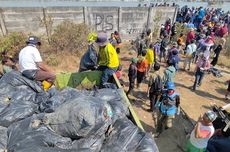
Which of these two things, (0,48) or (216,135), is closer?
(216,135)

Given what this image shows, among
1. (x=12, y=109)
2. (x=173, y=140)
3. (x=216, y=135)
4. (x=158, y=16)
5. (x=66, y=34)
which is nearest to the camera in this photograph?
(x=12, y=109)

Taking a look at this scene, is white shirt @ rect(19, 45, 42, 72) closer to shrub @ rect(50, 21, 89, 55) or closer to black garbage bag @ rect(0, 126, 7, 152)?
black garbage bag @ rect(0, 126, 7, 152)

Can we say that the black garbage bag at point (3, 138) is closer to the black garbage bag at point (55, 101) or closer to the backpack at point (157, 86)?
the black garbage bag at point (55, 101)

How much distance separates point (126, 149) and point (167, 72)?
134 inches

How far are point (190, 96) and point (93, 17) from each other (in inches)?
253

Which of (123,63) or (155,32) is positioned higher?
(155,32)

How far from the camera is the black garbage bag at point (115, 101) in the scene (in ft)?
10.5

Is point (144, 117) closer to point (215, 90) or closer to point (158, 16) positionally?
point (215, 90)

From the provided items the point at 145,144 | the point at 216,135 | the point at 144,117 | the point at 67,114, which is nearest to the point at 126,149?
the point at 145,144

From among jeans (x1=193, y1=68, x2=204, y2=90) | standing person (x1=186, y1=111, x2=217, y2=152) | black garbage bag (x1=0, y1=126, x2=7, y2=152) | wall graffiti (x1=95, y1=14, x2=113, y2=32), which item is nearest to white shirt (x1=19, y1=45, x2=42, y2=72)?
black garbage bag (x1=0, y1=126, x2=7, y2=152)

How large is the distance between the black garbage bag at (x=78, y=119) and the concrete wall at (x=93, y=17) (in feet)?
27.3

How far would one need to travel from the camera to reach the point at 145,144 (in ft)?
8.70

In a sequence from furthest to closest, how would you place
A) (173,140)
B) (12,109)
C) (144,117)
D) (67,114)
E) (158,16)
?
1. (158,16)
2. (144,117)
3. (173,140)
4. (12,109)
5. (67,114)

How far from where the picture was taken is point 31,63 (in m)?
3.96
